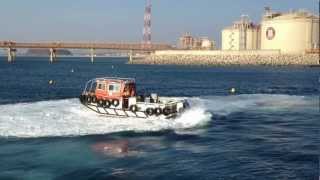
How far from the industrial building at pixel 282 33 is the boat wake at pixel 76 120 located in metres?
125

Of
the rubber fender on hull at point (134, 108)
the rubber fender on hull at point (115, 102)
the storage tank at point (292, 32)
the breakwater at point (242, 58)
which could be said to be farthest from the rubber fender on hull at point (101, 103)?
the storage tank at point (292, 32)

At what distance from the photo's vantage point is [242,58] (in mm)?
175375

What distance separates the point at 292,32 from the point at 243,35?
23.7m

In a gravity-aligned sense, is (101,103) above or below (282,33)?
below

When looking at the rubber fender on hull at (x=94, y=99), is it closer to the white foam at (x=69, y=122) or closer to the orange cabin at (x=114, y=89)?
the orange cabin at (x=114, y=89)

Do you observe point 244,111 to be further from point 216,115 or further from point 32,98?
point 32,98

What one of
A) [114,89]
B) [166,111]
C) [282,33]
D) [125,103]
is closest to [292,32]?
[282,33]

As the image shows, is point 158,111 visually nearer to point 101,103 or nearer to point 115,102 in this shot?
point 115,102

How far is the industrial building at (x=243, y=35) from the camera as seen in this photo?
620ft

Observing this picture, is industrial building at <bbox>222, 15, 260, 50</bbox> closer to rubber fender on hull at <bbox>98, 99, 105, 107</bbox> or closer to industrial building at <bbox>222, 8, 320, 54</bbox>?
industrial building at <bbox>222, 8, 320, 54</bbox>

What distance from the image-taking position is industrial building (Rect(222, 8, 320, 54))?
167750 millimetres

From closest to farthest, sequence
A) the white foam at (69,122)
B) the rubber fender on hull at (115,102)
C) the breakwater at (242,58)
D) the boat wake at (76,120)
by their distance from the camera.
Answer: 1. the white foam at (69,122)
2. the boat wake at (76,120)
3. the rubber fender on hull at (115,102)
4. the breakwater at (242,58)

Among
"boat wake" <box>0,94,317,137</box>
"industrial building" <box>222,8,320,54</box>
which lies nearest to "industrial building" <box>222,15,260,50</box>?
"industrial building" <box>222,8,320,54</box>

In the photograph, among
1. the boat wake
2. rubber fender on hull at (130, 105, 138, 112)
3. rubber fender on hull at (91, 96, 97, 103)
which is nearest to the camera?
the boat wake
